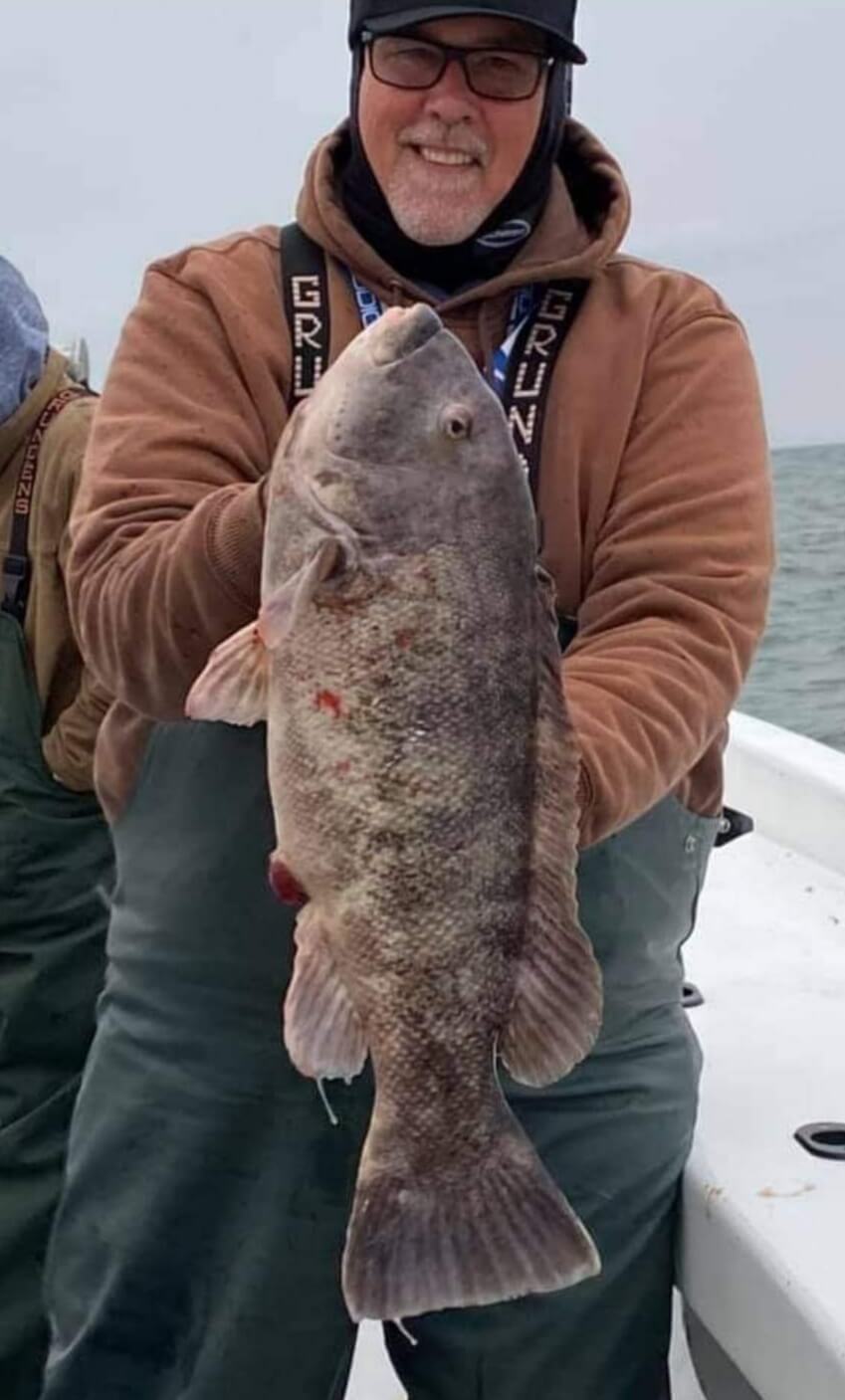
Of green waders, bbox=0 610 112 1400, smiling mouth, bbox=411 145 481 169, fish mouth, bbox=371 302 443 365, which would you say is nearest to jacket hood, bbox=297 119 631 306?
smiling mouth, bbox=411 145 481 169

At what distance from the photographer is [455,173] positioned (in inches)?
109

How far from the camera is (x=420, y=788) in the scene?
85.3 inches

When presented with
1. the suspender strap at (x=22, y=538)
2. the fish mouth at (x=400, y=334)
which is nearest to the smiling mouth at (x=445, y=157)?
the fish mouth at (x=400, y=334)

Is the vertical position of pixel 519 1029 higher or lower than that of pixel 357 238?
lower

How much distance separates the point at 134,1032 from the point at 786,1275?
42.4 inches

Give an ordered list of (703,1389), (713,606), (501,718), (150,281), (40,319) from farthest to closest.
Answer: (40,319) → (703,1389) → (150,281) → (713,606) → (501,718)

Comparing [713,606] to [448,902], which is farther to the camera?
[713,606]

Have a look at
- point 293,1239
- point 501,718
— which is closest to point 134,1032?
point 293,1239

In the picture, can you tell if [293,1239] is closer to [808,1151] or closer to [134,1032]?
[134,1032]

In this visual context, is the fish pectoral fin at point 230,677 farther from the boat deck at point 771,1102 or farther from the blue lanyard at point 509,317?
the boat deck at point 771,1102

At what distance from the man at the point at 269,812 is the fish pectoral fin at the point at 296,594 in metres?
0.48

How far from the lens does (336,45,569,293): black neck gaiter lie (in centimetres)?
285

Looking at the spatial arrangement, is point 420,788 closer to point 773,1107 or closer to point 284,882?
point 284,882

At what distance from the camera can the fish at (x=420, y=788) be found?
2.13 m
